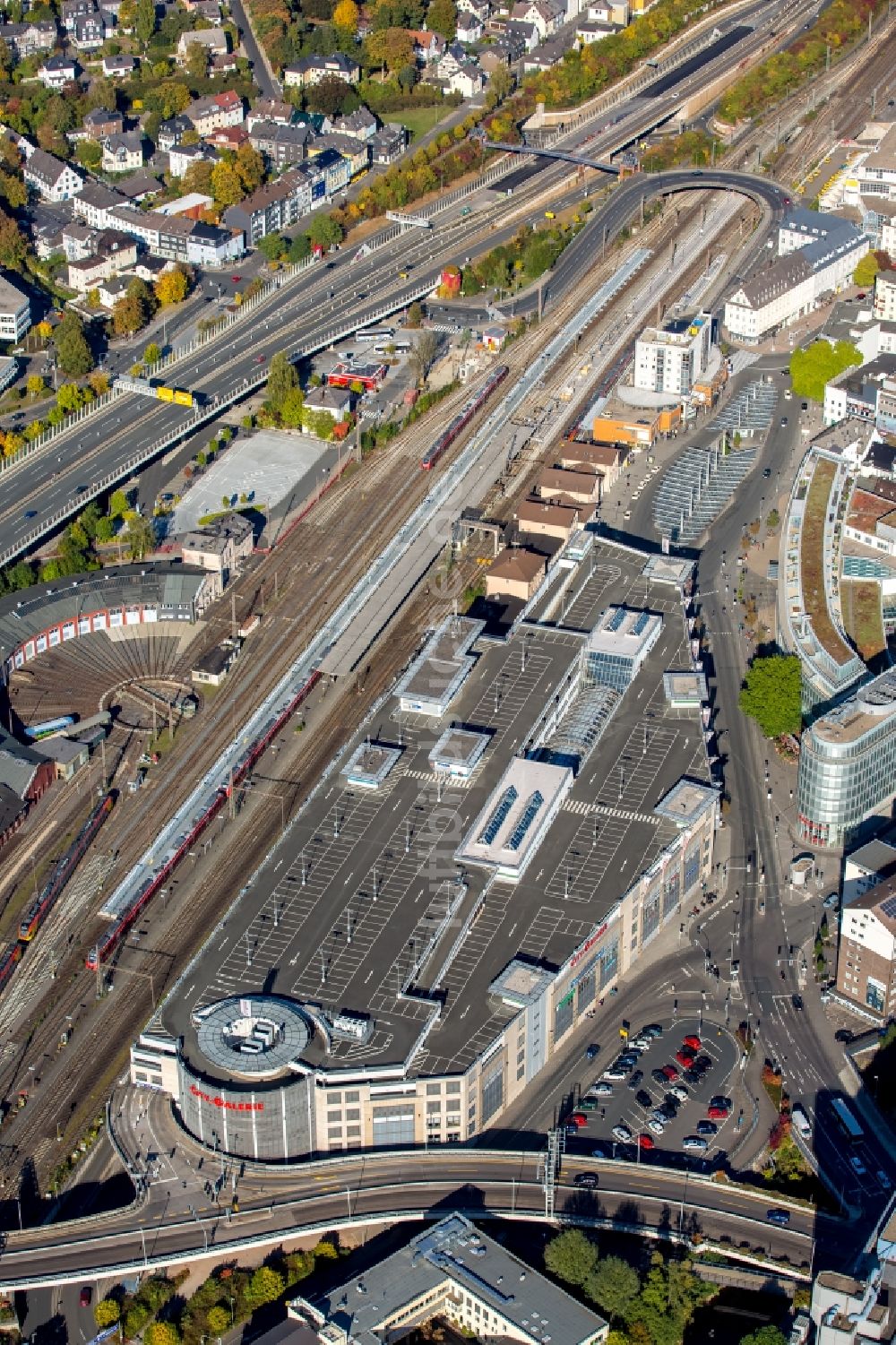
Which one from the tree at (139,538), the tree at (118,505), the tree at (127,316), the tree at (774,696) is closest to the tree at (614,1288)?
the tree at (774,696)

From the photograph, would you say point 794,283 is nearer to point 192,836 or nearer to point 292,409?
point 292,409

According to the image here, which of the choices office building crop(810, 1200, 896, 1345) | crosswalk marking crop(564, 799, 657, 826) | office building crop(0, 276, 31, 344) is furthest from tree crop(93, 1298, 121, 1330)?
office building crop(0, 276, 31, 344)

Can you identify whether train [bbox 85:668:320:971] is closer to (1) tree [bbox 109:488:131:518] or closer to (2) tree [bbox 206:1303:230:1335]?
(1) tree [bbox 109:488:131:518]

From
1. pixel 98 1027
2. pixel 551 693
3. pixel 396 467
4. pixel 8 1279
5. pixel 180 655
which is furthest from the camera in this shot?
pixel 396 467

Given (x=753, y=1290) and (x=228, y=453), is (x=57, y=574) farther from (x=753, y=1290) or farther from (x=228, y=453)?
(x=753, y=1290)

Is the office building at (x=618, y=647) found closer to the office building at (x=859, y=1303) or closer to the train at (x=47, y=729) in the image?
the train at (x=47, y=729)

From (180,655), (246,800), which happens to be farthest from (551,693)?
(180,655)
